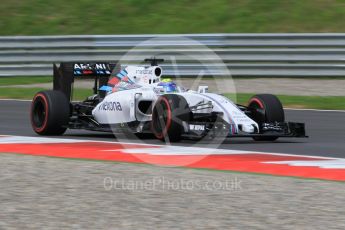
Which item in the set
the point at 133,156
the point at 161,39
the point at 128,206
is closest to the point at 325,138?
the point at 133,156

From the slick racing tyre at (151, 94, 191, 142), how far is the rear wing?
190cm

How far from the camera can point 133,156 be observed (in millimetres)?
10594

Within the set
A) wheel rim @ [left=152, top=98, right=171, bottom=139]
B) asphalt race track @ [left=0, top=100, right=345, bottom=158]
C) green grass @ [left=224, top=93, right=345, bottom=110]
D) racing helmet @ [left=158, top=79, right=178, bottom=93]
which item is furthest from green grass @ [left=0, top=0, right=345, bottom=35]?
wheel rim @ [left=152, top=98, right=171, bottom=139]

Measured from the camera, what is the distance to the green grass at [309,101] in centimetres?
1729

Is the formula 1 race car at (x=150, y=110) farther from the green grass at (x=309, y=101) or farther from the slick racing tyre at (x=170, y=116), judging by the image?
the green grass at (x=309, y=101)

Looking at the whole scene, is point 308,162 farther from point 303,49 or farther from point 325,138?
point 303,49

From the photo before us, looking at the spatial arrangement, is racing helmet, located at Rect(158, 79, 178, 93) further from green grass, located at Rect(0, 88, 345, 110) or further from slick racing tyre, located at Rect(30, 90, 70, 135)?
green grass, located at Rect(0, 88, 345, 110)

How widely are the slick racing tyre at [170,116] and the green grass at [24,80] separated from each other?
11.1 m

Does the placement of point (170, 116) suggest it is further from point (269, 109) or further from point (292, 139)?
point (292, 139)

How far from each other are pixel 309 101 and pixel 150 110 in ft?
21.1

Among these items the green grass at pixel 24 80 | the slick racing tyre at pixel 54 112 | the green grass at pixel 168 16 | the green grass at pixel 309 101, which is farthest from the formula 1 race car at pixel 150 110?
the green grass at pixel 168 16

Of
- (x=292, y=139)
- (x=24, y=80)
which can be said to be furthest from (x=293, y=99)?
(x=24, y=80)

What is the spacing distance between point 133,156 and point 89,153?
0.63 m

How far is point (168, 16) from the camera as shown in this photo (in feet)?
82.0
